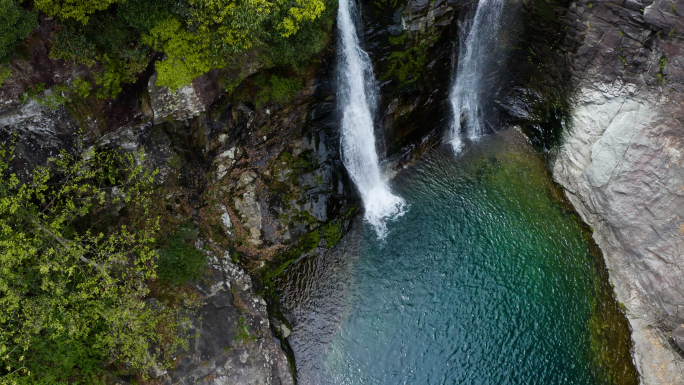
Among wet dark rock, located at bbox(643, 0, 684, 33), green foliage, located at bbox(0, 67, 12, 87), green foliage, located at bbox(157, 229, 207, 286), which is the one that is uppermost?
green foliage, located at bbox(0, 67, 12, 87)

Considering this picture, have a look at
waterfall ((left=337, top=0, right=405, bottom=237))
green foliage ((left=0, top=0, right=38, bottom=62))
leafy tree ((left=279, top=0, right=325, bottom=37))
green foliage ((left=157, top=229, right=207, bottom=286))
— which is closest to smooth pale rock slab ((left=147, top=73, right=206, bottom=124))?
green foliage ((left=0, top=0, right=38, bottom=62))

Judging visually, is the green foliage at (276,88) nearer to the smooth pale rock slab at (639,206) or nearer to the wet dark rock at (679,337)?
the smooth pale rock slab at (639,206)

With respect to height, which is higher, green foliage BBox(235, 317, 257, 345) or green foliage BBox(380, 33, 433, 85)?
green foliage BBox(380, 33, 433, 85)

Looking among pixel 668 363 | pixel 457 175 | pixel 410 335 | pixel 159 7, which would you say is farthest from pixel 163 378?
pixel 668 363

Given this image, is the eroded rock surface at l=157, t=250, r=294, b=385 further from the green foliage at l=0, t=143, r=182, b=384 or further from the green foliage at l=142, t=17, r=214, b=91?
the green foliage at l=142, t=17, r=214, b=91

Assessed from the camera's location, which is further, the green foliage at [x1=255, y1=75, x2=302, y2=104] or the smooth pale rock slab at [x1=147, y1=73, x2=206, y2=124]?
the green foliage at [x1=255, y1=75, x2=302, y2=104]

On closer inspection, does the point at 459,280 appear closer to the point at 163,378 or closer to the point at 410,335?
the point at 410,335

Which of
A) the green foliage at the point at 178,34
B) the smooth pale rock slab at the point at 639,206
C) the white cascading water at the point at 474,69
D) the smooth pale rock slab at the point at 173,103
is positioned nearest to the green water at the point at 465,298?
the smooth pale rock slab at the point at 639,206
